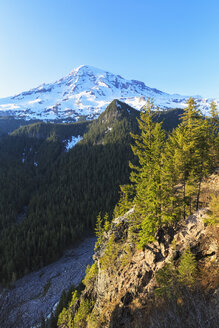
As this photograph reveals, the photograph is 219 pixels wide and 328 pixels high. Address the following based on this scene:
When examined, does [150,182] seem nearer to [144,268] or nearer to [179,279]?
[179,279]

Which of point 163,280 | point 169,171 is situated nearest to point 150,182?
point 169,171

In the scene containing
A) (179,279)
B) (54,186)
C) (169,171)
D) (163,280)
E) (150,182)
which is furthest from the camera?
(54,186)

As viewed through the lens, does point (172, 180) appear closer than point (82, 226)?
Yes

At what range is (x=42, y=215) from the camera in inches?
2970

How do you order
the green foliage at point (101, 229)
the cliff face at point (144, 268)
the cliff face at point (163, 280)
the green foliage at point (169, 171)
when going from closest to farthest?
1. the cliff face at point (163, 280)
2. the cliff face at point (144, 268)
3. the green foliage at point (169, 171)
4. the green foliage at point (101, 229)

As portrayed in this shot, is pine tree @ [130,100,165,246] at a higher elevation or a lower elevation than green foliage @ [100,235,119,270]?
higher

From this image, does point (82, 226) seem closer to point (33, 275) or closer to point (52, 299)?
point (33, 275)

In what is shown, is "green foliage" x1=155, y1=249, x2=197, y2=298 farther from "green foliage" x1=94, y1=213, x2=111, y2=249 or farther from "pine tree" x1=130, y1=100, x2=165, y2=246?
"green foliage" x1=94, y1=213, x2=111, y2=249

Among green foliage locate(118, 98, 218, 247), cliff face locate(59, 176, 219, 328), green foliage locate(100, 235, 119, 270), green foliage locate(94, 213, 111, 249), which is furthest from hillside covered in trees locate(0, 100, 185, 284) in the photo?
green foliage locate(94, 213, 111, 249)

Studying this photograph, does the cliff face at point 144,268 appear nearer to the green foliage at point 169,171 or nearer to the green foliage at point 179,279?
the green foliage at point 179,279

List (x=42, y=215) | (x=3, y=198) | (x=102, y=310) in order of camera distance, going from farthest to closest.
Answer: (x=3, y=198)
(x=42, y=215)
(x=102, y=310)

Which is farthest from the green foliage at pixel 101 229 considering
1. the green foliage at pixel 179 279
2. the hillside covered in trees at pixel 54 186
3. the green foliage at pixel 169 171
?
the green foliage at pixel 179 279

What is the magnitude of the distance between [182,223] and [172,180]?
424 centimetres

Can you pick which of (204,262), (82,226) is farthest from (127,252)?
(82,226)
